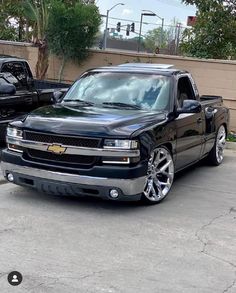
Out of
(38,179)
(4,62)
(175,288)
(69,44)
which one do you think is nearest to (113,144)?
(38,179)

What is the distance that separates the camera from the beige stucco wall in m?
13.1

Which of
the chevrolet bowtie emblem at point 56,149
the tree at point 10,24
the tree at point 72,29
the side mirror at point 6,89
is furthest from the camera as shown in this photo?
the tree at point 10,24

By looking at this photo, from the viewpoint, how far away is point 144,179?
6.12 m

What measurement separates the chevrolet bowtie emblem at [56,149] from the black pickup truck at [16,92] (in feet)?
10.3

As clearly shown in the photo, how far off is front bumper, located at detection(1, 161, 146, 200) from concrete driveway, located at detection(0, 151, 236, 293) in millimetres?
238

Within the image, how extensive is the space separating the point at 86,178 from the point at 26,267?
66.3 inches

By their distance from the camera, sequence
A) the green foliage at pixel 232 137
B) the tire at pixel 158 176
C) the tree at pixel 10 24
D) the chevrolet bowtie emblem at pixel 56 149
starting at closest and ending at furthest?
the chevrolet bowtie emblem at pixel 56 149, the tire at pixel 158 176, the green foliage at pixel 232 137, the tree at pixel 10 24

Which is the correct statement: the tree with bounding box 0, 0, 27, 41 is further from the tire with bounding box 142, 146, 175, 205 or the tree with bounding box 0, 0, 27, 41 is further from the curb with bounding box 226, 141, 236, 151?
the tire with bounding box 142, 146, 175, 205

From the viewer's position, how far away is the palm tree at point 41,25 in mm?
14672

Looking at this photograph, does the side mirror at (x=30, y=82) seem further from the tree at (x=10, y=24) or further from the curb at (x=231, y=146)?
the tree at (x=10, y=24)

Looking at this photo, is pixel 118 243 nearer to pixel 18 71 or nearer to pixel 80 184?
pixel 80 184

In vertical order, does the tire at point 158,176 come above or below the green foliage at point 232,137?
above

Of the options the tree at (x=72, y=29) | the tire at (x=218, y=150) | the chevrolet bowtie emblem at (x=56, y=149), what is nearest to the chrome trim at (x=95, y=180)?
the chevrolet bowtie emblem at (x=56, y=149)

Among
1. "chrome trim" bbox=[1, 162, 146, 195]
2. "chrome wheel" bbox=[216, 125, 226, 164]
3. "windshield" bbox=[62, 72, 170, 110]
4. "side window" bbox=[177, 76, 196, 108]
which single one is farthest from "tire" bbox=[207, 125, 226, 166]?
"chrome trim" bbox=[1, 162, 146, 195]
